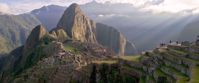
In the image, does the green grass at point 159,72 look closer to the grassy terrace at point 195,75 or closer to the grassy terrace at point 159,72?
the grassy terrace at point 159,72

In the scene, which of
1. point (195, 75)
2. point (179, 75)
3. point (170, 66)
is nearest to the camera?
point (195, 75)

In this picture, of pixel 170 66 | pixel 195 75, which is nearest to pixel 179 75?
pixel 195 75

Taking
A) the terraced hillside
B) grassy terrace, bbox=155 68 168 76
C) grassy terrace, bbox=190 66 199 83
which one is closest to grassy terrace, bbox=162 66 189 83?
the terraced hillside

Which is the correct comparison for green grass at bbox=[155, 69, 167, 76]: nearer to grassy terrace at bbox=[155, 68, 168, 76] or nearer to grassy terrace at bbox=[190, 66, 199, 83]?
grassy terrace at bbox=[155, 68, 168, 76]

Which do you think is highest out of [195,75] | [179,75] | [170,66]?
[195,75]

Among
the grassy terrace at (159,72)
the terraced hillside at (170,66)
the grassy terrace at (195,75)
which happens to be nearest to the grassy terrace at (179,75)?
the terraced hillside at (170,66)

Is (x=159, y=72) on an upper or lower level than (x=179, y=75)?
lower

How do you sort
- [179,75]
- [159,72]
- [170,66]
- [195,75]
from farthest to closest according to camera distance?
[170,66]
[159,72]
[179,75]
[195,75]

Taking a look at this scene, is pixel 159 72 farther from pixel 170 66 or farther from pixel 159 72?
pixel 170 66

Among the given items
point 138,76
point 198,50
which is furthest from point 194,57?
point 138,76

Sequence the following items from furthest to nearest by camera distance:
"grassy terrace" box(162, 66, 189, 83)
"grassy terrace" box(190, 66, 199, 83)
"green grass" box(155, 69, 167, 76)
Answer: "green grass" box(155, 69, 167, 76) < "grassy terrace" box(162, 66, 189, 83) < "grassy terrace" box(190, 66, 199, 83)

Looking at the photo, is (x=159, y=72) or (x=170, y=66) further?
(x=170, y=66)
